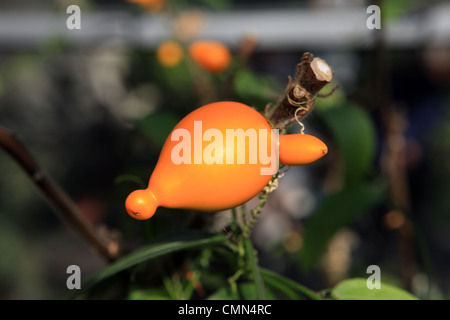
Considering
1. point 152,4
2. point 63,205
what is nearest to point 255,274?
point 63,205

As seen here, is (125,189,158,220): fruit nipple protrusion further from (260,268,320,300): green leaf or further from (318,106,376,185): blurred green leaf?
(318,106,376,185): blurred green leaf

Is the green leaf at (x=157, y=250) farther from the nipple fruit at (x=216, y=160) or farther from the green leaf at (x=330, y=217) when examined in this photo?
the green leaf at (x=330, y=217)

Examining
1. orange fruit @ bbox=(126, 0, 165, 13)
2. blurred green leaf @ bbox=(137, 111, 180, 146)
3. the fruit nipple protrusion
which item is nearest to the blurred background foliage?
orange fruit @ bbox=(126, 0, 165, 13)

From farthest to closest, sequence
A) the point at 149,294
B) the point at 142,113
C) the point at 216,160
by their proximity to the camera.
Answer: the point at 142,113
the point at 149,294
the point at 216,160

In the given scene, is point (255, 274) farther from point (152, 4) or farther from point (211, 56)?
point (152, 4)

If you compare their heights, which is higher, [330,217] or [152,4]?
[152,4]

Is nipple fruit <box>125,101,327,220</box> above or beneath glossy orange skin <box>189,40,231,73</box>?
beneath
